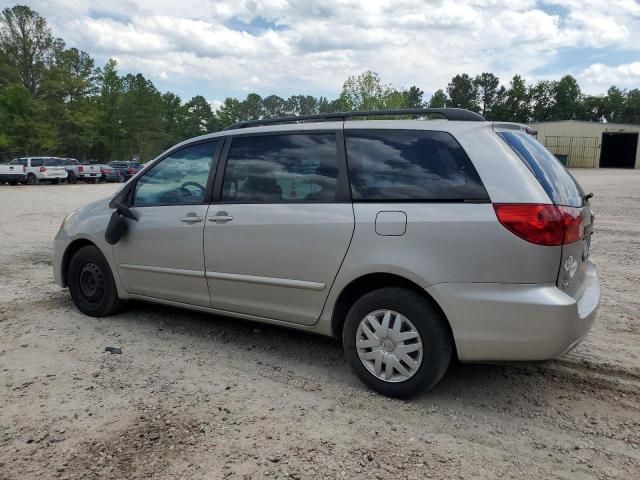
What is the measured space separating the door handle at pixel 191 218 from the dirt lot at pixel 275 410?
1.04 metres

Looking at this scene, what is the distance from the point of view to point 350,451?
2.69m

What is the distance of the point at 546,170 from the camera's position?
311cm

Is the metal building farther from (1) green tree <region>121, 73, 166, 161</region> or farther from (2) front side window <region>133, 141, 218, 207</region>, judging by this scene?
(2) front side window <region>133, 141, 218, 207</region>

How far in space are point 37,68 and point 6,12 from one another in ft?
19.7

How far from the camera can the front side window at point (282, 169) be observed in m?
3.54

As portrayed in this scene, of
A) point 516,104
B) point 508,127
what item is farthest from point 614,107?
point 508,127

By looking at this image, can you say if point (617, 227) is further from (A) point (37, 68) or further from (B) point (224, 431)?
(A) point (37, 68)

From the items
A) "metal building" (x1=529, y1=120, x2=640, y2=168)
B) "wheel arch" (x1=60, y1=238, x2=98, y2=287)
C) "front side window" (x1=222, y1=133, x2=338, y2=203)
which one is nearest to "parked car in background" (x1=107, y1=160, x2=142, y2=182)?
"wheel arch" (x1=60, y1=238, x2=98, y2=287)

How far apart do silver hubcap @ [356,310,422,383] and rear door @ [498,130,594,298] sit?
0.93 metres

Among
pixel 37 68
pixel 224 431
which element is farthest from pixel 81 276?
pixel 37 68

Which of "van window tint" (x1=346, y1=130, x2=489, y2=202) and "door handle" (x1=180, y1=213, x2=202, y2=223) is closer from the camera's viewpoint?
"van window tint" (x1=346, y1=130, x2=489, y2=202)

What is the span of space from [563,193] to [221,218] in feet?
7.90

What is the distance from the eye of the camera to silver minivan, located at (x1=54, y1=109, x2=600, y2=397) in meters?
2.85

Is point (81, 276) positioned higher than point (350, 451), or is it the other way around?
point (81, 276)
